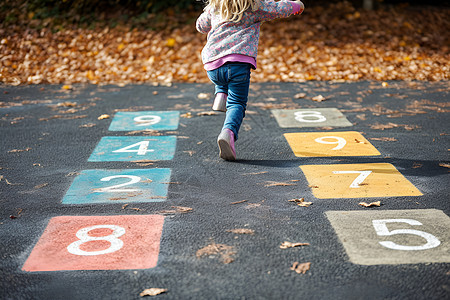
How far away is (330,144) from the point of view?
5273mm

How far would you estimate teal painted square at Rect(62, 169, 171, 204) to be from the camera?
4.00 meters

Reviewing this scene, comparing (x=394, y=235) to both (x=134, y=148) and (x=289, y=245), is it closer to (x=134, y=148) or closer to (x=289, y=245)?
(x=289, y=245)

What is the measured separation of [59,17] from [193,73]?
3.79 m

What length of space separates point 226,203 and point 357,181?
1074 mm

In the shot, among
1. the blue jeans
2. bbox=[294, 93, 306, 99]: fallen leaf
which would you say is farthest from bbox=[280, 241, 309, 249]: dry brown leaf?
bbox=[294, 93, 306, 99]: fallen leaf

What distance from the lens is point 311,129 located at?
588 cm

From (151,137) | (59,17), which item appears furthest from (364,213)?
(59,17)

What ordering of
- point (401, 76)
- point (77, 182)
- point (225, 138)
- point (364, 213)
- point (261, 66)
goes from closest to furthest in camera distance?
1. point (364, 213)
2. point (77, 182)
3. point (225, 138)
4. point (401, 76)
5. point (261, 66)

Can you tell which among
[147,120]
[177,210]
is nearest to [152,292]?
[177,210]

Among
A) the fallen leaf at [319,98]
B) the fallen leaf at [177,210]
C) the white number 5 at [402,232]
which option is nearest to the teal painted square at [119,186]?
the fallen leaf at [177,210]

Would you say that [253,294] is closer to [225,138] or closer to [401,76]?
[225,138]

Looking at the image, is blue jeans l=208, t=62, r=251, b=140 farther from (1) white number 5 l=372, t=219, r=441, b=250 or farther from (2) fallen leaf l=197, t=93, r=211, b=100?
(2) fallen leaf l=197, t=93, r=211, b=100

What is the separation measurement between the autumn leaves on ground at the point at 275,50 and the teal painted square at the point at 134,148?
10.3 feet

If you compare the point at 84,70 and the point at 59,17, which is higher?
the point at 59,17
